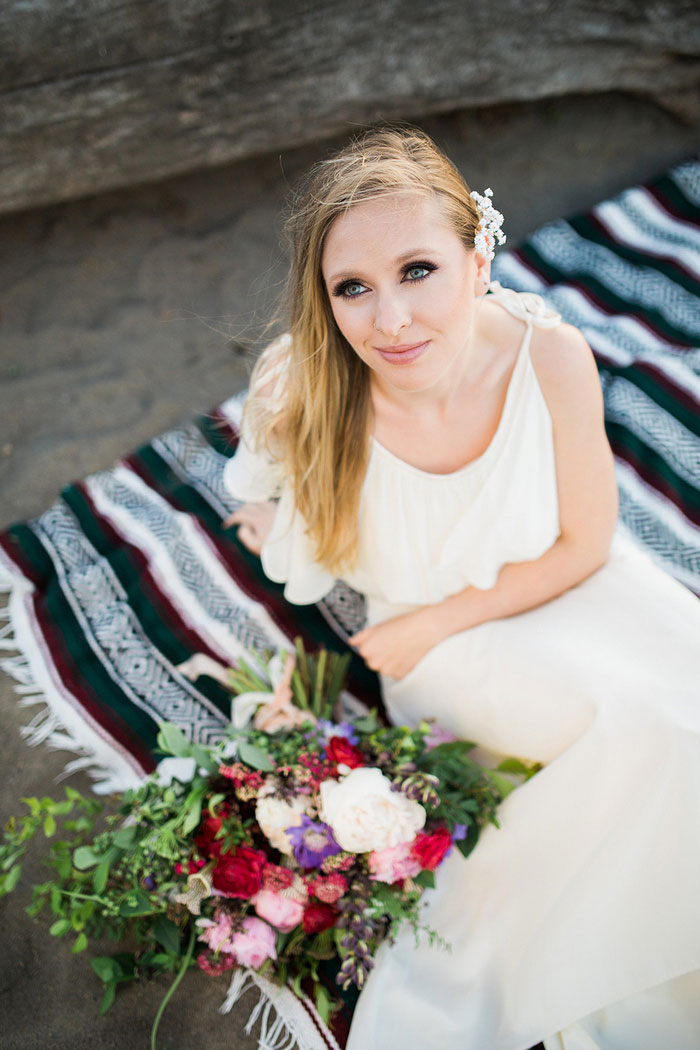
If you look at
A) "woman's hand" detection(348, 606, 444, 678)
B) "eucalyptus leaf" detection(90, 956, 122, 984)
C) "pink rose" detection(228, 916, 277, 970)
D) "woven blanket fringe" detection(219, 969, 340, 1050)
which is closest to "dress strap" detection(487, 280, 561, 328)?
"woman's hand" detection(348, 606, 444, 678)

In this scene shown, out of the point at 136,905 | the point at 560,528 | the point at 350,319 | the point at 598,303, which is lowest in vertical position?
the point at 136,905

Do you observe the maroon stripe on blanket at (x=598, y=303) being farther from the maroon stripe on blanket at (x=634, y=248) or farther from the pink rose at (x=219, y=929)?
the pink rose at (x=219, y=929)

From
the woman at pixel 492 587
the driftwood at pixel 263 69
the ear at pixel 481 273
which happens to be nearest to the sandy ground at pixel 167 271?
the driftwood at pixel 263 69

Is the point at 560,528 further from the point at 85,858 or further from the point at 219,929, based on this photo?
the point at 85,858

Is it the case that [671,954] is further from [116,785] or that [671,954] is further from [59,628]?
[59,628]

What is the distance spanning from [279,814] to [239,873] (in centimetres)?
17

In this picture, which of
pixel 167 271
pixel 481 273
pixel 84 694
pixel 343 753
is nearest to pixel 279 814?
pixel 343 753

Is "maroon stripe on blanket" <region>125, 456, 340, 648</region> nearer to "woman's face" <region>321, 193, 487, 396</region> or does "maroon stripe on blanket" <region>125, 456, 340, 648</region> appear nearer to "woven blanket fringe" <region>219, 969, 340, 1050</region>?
"woven blanket fringe" <region>219, 969, 340, 1050</region>

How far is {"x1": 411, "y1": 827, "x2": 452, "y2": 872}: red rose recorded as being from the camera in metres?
1.89

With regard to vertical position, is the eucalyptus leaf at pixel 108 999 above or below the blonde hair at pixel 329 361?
below

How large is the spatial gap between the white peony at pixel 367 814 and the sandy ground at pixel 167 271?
2.06 metres

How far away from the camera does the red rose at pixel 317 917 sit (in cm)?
197

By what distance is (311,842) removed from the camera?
1.91 m

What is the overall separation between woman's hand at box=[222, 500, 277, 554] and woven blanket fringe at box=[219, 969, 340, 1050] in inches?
55.3
